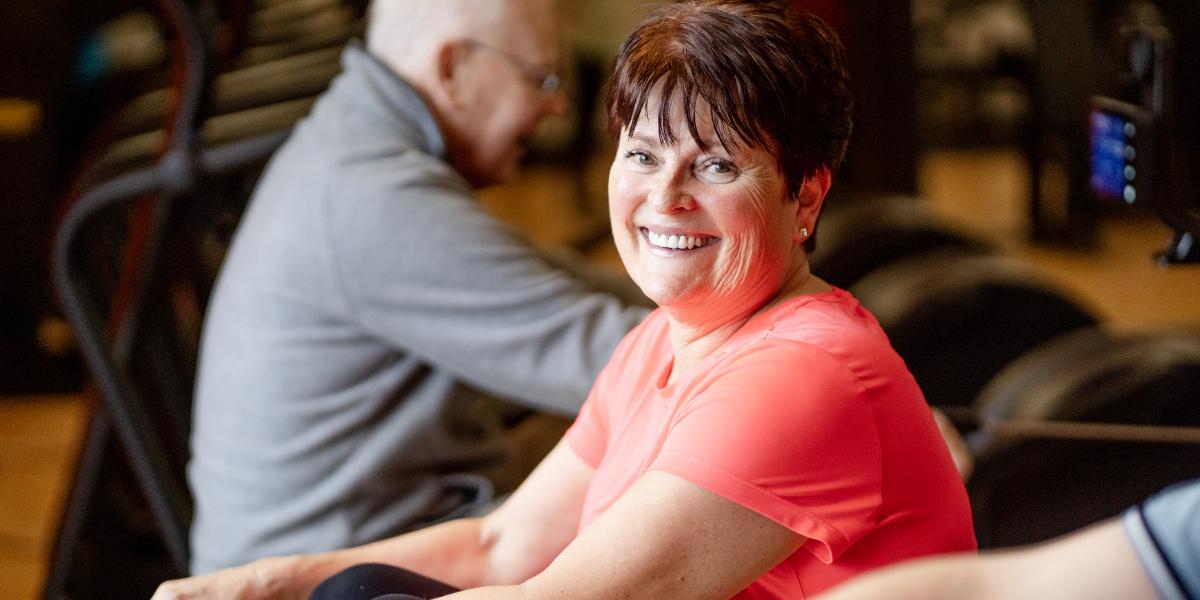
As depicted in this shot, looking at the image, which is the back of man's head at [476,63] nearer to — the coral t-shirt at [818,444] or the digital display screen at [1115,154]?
the digital display screen at [1115,154]

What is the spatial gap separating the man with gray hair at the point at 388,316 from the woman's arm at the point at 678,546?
2.30ft

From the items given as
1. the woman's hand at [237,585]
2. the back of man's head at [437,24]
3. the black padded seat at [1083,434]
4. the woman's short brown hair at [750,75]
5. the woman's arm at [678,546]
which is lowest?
the black padded seat at [1083,434]

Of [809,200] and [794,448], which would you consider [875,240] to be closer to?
[809,200]

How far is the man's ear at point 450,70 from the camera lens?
202cm

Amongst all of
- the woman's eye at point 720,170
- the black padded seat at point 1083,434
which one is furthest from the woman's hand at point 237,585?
the black padded seat at point 1083,434

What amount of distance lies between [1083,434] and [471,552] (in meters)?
1.20

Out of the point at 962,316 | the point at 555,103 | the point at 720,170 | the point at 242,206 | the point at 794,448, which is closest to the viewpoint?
the point at 794,448

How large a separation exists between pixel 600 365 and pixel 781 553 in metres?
0.72

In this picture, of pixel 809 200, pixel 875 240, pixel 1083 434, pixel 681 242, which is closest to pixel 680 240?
pixel 681 242

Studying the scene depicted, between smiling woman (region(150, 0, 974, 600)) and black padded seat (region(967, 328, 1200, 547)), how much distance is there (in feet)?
3.25

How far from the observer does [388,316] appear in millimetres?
1863

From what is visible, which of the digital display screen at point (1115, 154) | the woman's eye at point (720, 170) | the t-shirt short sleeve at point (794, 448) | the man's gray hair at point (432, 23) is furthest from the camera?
the man's gray hair at point (432, 23)

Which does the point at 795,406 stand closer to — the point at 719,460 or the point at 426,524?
the point at 719,460

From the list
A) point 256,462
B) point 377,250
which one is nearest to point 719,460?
point 377,250
